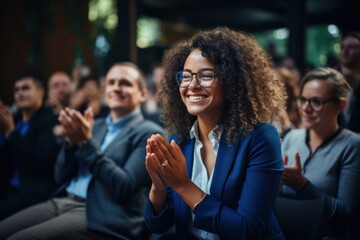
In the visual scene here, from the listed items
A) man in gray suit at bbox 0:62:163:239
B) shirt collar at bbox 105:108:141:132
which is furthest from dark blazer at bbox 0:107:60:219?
shirt collar at bbox 105:108:141:132

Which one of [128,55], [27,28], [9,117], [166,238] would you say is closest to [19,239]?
[166,238]

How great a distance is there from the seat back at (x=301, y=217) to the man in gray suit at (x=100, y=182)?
824mm

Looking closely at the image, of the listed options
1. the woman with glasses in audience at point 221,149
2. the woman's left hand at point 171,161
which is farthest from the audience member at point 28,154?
the woman's left hand at point 171,161

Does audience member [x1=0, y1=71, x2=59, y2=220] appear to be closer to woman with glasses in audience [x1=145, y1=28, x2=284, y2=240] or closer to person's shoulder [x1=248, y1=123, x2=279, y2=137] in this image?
woman with glasses in audience [x1=145, y1=28, x2=284, y2=240]

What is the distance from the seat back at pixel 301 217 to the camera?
174 centimetres

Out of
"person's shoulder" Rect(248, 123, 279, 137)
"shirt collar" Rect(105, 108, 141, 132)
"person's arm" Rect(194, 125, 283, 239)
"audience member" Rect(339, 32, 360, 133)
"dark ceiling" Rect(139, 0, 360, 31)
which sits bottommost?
"person's arm" Rect(194, 125, 283, 239)

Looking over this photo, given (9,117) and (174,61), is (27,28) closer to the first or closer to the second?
(9,117)

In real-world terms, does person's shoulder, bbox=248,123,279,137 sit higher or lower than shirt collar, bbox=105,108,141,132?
higher

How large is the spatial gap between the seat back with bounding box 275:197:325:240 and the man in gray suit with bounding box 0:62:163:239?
2.70ft

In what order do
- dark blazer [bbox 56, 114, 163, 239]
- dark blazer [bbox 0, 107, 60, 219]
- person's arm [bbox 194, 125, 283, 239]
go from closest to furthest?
1. person's arm [bbox 194, 125, 283, 239]
2. dark blazer [bbox 56, 114, 163, 239]
3. dark blazer [bbox 0, 107, 60, 219]

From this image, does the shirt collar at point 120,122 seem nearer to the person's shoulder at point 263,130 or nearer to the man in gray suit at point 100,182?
the man in gray suit at point 100,182

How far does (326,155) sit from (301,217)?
411 millimetres

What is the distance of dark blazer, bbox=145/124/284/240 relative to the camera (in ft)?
4.62

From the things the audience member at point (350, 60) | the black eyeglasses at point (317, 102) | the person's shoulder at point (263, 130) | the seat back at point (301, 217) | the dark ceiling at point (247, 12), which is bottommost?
the seat back at point (301, 217)
